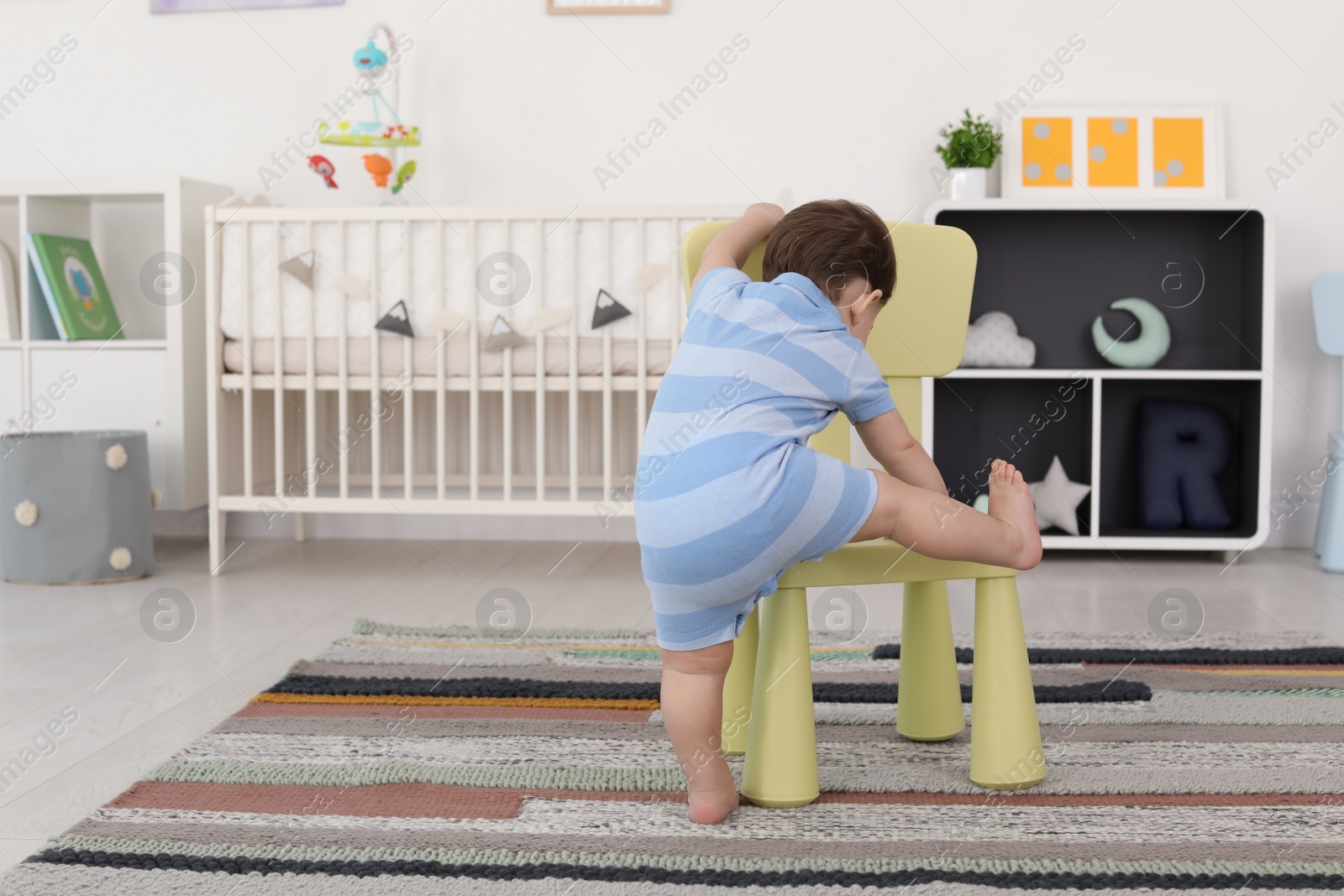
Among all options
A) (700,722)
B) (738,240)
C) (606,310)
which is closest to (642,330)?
(606,310)

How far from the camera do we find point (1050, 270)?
8.36 ft

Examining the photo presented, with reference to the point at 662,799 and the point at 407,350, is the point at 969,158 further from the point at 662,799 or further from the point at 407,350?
the point at 662,799

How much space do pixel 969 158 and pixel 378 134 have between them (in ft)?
4.09

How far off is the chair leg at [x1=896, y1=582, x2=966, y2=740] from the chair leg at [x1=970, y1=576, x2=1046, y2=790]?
0.13 m

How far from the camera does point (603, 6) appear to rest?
2.51 m

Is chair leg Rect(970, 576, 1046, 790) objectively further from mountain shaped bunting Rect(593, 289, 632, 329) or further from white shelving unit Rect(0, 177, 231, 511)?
white shelving unit Rect(0, 177, 231, 511)

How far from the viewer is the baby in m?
0.96

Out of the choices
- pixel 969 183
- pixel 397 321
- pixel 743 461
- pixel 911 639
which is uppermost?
pixel 969 183

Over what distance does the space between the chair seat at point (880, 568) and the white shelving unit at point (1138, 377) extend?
3.98 ft

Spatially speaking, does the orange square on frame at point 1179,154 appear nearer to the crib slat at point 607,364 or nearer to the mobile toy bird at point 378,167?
the crib slat at point 607,364

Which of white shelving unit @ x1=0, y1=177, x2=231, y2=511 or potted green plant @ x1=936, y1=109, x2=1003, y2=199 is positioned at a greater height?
potted green plant @ x1=936, y1=109, x2=1003, y2=199

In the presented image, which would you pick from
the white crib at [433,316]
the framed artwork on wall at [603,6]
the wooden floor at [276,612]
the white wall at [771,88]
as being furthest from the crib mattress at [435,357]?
the framed artwork on wall at [603,6]

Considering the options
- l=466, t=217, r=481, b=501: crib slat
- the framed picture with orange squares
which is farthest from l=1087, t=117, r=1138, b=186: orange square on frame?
l=466, t=217, r=481, b=501: crib slat

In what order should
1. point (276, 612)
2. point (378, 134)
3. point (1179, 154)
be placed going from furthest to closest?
point (1179, 154), point (378, 134), point (276, 612)
